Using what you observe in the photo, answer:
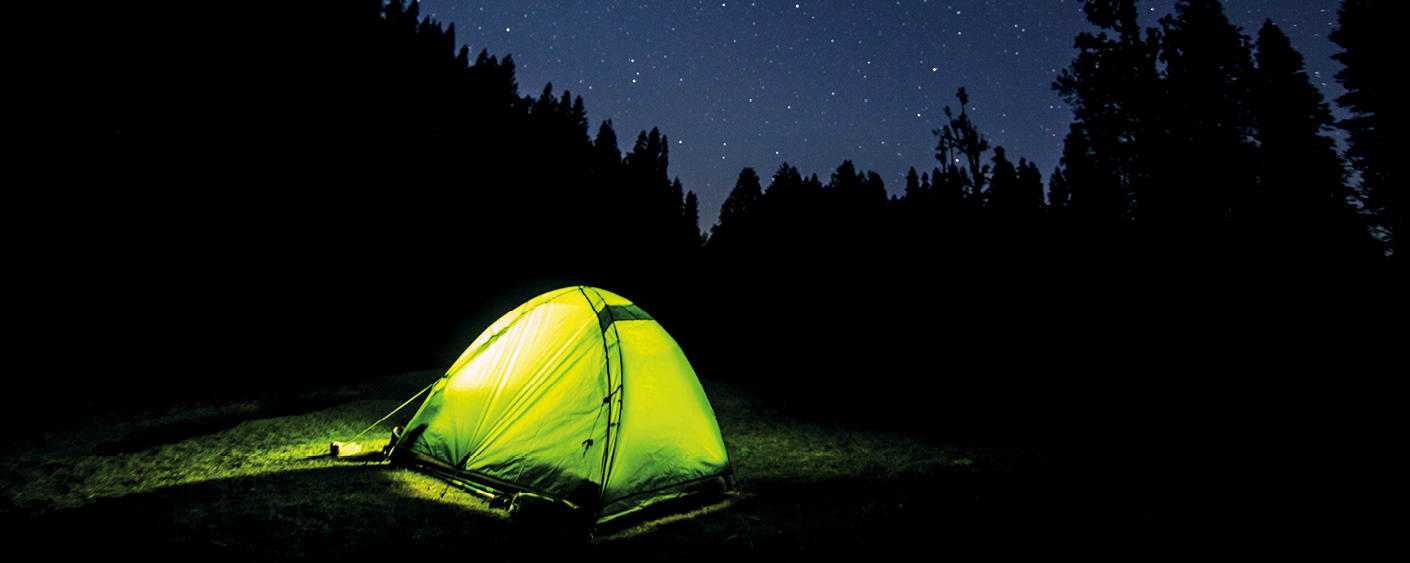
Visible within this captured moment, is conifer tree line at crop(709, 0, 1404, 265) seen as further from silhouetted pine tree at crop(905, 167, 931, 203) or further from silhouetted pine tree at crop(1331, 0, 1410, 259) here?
silhouetted pine tree at crop(905, 167, 931, 203)

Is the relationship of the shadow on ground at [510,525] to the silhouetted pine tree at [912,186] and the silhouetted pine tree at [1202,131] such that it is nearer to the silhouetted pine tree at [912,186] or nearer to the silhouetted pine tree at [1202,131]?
the silhouetted pine tree at [1202,131]

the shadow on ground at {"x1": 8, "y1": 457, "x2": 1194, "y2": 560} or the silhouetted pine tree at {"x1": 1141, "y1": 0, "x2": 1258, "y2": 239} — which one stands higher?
the silhouetted pine tree at {"x1": 1141, "y1": 0, "x2": 1258, "y2": 239}

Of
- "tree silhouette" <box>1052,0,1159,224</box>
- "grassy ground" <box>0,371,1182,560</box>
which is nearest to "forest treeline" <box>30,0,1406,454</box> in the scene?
"tree silhouette" <box>1052,0,1159,224</box>

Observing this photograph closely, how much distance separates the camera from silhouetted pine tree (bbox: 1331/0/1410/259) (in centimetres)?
2184

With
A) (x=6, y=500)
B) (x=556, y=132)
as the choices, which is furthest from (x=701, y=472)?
(x=556, y=132)

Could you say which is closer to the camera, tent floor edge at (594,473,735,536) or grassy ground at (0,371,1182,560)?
grassy ground at (0,371,1182,560)

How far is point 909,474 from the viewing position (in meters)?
7.12

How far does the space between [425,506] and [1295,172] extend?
38.8 m

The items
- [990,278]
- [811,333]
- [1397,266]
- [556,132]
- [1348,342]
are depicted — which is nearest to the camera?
[1348,342]

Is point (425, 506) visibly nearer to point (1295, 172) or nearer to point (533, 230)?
point (533, 230)

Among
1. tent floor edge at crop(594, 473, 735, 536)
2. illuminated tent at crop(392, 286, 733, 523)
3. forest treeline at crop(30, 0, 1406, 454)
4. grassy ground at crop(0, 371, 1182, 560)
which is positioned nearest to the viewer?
grassy ground at crop(0, 371, 1182, 560)

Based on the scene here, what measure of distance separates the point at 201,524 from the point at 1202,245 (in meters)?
34.0

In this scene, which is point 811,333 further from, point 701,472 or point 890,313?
point 701,472

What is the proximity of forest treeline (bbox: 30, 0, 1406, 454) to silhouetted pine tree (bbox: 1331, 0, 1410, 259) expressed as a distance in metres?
0.14
